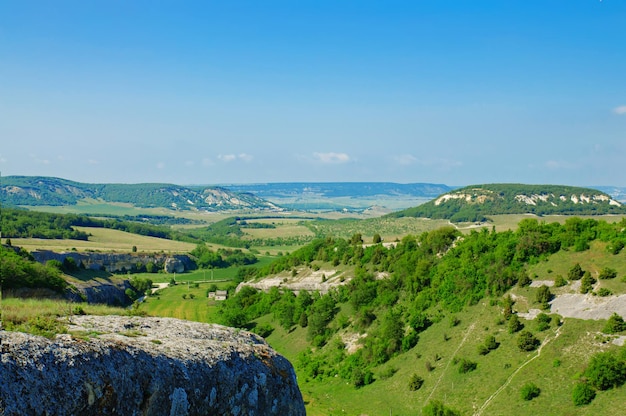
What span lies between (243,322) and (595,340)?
5252 cm

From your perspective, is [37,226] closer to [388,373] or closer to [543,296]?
[388,373]

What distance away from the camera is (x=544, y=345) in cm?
4369

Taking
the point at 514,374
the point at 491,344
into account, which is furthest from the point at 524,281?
the point at 514,374

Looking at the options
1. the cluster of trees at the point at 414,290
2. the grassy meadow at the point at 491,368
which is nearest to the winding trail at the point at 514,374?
the grassy meadow at the point at 491,368

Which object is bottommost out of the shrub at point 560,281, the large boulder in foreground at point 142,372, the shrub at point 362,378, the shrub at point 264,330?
the shrub at point 264,330

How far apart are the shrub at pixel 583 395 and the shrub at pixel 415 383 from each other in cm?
1448

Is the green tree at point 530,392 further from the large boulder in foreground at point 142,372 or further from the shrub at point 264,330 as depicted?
the shrub at point 264,330

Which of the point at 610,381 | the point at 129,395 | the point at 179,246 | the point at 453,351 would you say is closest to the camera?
the point at 129,395

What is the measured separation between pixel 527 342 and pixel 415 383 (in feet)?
36.1

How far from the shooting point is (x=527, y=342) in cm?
4441

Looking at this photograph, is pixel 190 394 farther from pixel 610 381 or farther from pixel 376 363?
pixel 376 363

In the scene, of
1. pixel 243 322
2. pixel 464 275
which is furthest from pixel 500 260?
pixel 243 322

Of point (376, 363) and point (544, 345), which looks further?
point (376, 363)

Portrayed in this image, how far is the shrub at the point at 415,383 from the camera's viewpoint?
4769 cm
